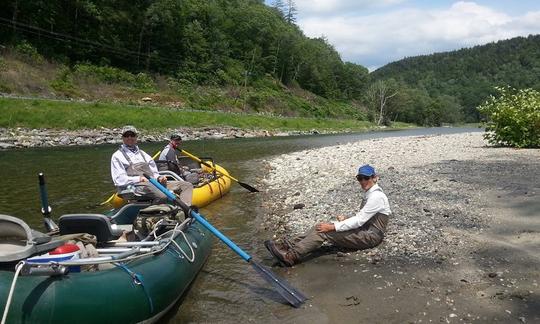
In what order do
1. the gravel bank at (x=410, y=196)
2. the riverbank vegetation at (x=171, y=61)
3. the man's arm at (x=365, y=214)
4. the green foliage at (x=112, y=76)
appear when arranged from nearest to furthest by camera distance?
the man's arm at (x=365, y=214)
the gravel bank at (x=410, y=196)
the riverbank vegetation at (x=171, y=61)
the green foliage at (x=112, y=76)

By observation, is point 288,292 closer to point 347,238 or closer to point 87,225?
point 347,238

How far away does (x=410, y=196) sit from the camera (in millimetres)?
11188

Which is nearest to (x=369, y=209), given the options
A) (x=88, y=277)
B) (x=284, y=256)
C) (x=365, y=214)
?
(x=365, y=214)

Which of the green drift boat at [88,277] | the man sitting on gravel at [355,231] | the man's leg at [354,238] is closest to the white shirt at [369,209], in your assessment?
the man sitting on gravel at [355,231]

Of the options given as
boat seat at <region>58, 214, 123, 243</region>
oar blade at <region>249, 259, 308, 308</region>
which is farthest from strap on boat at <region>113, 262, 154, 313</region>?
oar blade at <region>249, 259, 308, 308</region>

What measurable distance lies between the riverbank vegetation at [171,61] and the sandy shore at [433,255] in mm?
18523

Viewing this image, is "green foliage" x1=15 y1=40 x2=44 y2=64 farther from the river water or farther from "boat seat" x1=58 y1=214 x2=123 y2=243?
"boat seat" x1=58 y1=214 x2=123 y2=243

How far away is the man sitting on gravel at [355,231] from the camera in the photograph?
25.1 feet

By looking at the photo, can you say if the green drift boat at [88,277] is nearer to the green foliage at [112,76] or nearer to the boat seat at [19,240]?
the boat seat at [19,240]

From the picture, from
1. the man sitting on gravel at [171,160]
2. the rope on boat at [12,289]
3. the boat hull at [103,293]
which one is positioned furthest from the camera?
the man sitting on gravel at [171,160]

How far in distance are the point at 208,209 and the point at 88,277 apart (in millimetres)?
8004

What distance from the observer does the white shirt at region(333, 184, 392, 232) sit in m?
7.64

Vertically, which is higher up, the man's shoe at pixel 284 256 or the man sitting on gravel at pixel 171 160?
the man sitting on gravel at pixel 171 160

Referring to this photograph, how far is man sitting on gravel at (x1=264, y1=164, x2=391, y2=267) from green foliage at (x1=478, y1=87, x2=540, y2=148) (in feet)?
50.9
